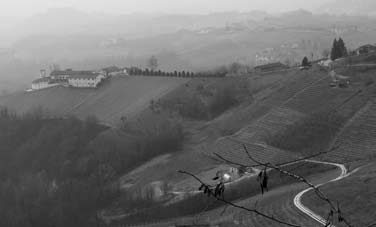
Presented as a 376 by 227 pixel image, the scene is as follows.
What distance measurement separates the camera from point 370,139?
82.6ft

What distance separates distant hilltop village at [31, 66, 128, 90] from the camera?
51.2 m

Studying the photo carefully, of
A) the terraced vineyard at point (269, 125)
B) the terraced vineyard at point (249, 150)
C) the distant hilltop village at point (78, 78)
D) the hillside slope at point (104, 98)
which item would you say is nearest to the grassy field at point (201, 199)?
the terraced vineyard at point (249, 150)

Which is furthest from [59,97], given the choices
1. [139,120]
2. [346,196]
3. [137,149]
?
[346,196]

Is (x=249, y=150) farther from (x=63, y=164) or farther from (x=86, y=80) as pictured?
(x=86, y=80)

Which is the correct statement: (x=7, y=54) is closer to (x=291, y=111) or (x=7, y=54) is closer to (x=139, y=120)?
(x=139, y=120)

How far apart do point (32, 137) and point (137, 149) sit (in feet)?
34.0

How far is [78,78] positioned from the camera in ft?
172

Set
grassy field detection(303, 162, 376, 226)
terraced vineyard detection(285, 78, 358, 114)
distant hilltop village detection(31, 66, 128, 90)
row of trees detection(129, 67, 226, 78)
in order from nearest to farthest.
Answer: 1. grassy field detection(303, 162, 376, 226)
2. terraced vineyard detection(285, 78, 358, 114)
3. row of trees detection(129, 67, 226, 78)
4. distant hilltop village detection(31, 66, 128, 90)

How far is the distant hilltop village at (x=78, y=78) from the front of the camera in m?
51.2

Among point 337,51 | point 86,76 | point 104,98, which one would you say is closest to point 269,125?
point 337,51

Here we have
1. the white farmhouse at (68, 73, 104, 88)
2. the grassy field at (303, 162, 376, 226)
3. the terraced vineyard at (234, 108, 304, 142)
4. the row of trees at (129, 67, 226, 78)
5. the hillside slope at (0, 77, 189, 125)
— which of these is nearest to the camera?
the grassy field at (303, 162, 376, 226)

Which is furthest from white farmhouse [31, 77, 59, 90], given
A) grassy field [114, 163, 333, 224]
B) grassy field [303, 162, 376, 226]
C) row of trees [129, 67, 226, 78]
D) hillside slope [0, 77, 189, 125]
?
grassy field [303, 162, 376, 226]

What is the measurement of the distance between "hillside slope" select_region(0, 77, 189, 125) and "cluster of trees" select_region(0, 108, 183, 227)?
8.88 ft

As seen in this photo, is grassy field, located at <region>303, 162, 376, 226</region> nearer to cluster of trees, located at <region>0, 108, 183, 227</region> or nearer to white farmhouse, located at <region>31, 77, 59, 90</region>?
cluster of trees, located at <region>0, 108, 183, 227</region>
